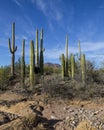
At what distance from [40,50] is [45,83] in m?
5.36

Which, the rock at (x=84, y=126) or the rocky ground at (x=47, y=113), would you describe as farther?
the rocky ground at (x=47, y=113)

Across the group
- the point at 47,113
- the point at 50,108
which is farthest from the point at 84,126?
the point at 50,108

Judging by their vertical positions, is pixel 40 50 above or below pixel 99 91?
above

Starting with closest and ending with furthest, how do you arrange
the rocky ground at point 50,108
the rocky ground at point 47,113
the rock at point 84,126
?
1. the rock at point 84,126
2. the rocky ground at point 47,113
3. the rocky ground at point 50,108

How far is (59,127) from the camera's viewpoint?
37.0 ft

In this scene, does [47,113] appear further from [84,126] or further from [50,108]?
[84,126]

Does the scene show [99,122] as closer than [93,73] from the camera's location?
Yes

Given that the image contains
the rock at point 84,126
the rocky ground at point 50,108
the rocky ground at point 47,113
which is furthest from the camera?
the rocky ground at point 50,108

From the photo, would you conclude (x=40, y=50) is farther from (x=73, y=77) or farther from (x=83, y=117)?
(x=83, y=117)

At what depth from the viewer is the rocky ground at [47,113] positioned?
10820mm

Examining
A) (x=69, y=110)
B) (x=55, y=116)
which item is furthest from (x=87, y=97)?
(x=55, y=116)

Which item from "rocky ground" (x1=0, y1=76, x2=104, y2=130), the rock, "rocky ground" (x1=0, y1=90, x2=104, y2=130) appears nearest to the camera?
the rock

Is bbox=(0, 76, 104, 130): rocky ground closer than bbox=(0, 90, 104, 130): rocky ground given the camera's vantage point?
No

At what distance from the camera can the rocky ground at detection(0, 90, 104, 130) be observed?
35.5ft
